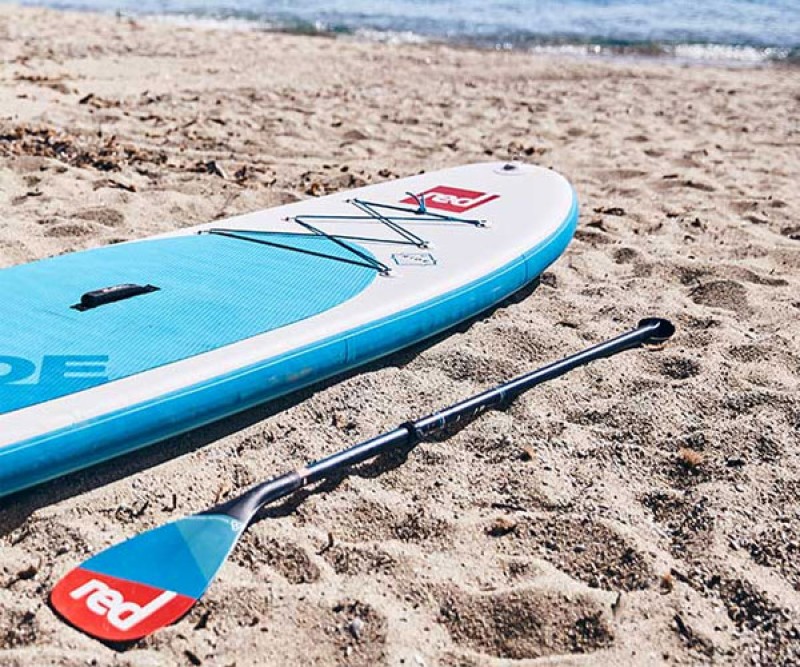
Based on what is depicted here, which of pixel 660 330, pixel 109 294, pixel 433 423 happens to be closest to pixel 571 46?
pixel 660 330

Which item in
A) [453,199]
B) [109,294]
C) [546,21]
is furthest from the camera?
[546,21]

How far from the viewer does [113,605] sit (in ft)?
5.95

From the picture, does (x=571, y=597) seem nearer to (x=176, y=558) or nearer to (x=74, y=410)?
(x=176, y=558)

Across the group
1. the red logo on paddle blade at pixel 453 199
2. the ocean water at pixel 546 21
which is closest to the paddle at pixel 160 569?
the red logo on paddle blade at pixel 453 199

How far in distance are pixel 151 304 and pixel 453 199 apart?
1563 mm

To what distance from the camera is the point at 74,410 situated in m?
2.14

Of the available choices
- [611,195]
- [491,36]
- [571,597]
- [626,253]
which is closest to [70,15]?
[491,36]

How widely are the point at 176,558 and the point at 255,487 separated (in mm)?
275

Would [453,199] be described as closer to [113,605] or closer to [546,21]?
[113,605]

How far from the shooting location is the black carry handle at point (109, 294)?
2676 mm

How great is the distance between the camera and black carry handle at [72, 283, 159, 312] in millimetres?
2676

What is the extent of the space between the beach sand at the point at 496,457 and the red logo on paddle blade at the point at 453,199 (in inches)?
17.1

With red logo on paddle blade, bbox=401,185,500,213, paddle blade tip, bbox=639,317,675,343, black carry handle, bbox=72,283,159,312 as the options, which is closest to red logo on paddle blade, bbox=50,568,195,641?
black carry handle, bbox=72,283,159,312

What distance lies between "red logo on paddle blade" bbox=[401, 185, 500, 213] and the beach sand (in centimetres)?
44
